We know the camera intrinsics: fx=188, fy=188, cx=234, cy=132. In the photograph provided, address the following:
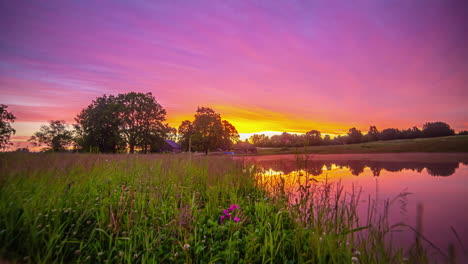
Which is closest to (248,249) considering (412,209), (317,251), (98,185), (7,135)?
(317,251)

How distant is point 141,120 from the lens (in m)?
37.7

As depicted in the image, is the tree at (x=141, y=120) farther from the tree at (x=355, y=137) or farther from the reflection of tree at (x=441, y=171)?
the tree at (x=355, y=137)

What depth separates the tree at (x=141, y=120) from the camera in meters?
36.1

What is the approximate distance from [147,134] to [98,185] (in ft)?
114

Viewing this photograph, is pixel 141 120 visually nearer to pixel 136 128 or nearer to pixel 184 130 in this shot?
pixel 136 128

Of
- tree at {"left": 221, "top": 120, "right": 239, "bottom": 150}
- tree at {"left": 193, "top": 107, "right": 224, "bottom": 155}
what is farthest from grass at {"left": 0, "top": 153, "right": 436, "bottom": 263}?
tree at {"left": 221, "top": 120, "right": 239, "bottom": 150}

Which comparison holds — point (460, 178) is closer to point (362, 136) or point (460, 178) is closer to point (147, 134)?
point (147, 134)

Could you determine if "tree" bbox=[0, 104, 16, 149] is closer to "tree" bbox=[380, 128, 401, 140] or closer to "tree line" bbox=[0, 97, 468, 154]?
"tree line" bbox=[0, 97, 468, 154]

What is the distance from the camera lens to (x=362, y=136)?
56438 mm

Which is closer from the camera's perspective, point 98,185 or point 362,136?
point 98,185

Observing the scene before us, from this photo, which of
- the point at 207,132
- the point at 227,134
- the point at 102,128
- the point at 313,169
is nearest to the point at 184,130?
the point at 207,132

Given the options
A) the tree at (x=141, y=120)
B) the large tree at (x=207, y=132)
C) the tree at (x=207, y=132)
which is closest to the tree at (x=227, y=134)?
the large tree at (x=207, y=132)

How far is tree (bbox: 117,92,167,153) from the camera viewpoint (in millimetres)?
36062

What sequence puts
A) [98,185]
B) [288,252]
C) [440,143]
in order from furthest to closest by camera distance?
[440,143]
[98,185]
[288,252]
